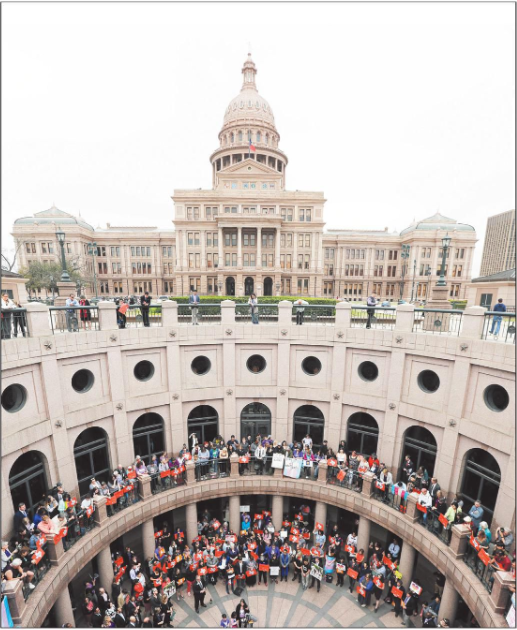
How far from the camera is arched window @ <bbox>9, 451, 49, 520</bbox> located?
12126 millimetres

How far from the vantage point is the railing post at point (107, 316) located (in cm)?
1391

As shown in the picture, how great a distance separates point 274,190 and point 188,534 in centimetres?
5578

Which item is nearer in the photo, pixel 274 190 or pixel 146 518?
pixel 146 518

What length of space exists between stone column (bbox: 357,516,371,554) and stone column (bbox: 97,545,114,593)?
11444mm

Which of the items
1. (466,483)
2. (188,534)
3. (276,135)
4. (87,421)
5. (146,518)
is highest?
(276,135)

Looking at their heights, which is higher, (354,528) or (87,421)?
(87,421)

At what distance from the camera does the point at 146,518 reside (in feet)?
45.0

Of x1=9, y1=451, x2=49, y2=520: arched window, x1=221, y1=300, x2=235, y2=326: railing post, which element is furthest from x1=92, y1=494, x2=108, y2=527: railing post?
x1=221, y1=300, x2=235, y2=326: railing post

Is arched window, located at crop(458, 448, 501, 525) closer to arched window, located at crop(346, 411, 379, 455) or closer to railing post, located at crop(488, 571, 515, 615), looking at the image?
railing post, located at crop(488, 571, 515, 615)

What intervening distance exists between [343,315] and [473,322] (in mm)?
5389

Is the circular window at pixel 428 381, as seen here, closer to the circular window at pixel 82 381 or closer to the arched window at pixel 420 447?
the arched window at pixel 420 447

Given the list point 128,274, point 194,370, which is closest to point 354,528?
point 194,370

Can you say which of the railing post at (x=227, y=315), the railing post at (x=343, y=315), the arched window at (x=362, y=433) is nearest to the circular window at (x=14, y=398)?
the railing post at (x=227, y=315)

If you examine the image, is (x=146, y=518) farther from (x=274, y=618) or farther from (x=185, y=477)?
(x=274, y=618)
